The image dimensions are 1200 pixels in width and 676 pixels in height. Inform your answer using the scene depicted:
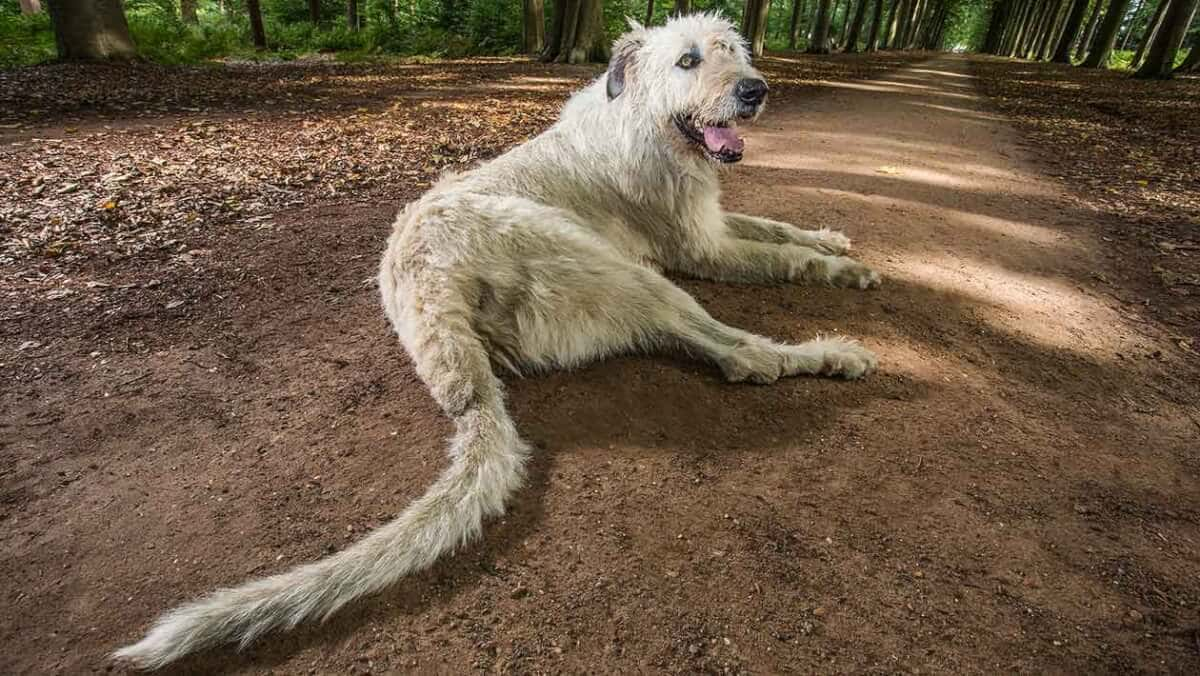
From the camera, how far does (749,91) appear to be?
3463 millimetres

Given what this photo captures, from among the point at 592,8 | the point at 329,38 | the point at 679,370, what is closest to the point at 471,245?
the point at 679,370

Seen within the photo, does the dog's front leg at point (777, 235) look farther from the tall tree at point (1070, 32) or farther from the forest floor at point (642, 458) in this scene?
the tall tree at point (1070, 32)

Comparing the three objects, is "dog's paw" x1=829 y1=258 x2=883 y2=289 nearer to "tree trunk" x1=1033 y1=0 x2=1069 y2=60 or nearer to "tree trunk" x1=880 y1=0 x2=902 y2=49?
"tree trunk" x1=1033 y1=0 x2=1069 y2=60

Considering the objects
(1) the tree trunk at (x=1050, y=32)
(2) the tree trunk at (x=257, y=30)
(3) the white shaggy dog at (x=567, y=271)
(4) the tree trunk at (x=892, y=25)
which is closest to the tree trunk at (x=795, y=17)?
(4) the tree trunk at (x=892, y=25)

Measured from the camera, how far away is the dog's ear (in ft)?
12.8

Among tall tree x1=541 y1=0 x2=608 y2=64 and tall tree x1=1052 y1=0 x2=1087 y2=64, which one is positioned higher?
tall tree x1=1052 y1=0 x2=1087 y2=64

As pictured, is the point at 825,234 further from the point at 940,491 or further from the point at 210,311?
the point at 210,311

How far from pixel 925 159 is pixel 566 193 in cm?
692

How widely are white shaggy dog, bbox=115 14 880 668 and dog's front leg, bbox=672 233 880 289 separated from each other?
1 centimetres

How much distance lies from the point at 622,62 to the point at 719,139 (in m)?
0.94

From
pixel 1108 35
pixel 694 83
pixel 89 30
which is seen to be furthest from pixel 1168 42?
pixel 89 30

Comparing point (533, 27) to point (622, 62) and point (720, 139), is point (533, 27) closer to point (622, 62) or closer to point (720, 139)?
point (622, 62)

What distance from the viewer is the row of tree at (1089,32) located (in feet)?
55.2

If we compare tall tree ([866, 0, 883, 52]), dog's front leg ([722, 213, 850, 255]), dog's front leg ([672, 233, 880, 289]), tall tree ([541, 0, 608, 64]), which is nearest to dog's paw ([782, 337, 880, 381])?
dog's front leg ([672, 233, 880, 289])
